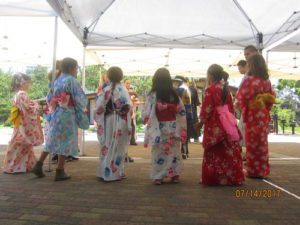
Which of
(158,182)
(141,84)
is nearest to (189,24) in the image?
(158,182)

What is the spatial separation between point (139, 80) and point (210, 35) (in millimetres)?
23764

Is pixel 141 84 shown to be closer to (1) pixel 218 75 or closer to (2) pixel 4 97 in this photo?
(2) pixel 4 97

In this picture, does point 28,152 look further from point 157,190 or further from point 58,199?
point 157,190

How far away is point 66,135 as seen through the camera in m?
4.68

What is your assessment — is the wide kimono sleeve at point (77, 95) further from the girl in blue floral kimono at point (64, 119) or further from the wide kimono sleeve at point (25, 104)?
the wide kimono sleeve at point (25, 104)

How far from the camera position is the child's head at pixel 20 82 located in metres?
5.36

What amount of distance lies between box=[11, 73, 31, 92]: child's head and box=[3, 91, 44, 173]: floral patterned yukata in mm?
99

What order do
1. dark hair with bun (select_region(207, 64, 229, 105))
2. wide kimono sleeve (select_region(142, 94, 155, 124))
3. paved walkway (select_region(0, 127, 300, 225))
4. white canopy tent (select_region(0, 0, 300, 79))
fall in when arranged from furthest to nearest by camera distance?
white canopy tent (select_region(0, 0, 300, 79))
wide kimono sleeve (select_region(142, 94, 155, 124))
dark hair with bun (select_region(207, 64, 229, 105))
paved walkway (select_region(0, 127, 300, 225))

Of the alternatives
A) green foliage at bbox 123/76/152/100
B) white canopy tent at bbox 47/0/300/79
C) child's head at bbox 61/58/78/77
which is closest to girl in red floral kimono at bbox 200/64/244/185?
child's head at bbox 61/58/78/77

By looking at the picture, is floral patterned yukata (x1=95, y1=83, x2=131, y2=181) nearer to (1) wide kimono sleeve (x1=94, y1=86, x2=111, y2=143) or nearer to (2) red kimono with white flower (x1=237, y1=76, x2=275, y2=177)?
(1) wide kimono sleeve (x1=94, y1=86, x2=111, y2=143)

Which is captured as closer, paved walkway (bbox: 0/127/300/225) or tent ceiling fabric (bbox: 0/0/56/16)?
paved walkway (bbox: 0/127/300/225)

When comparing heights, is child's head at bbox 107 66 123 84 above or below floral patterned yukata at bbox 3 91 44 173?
above

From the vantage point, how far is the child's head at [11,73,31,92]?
5359 mm

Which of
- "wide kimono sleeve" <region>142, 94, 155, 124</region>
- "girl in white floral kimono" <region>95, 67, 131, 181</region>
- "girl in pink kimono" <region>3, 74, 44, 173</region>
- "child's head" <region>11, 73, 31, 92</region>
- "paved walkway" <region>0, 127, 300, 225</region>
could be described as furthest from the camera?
"child's head" <region>11, 73, 31, 92</region>
